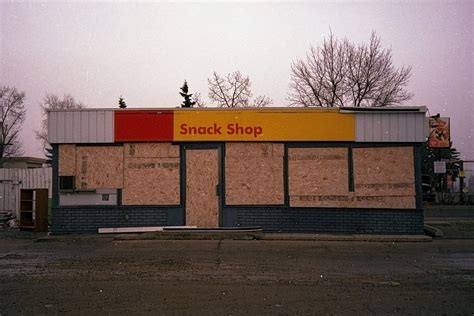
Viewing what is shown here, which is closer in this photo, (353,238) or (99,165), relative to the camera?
(353,238)

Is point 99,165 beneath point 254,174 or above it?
above

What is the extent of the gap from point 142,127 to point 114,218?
9.72ft

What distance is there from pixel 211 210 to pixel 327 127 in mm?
4393

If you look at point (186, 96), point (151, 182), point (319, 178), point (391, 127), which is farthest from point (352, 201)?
point (186, 96)

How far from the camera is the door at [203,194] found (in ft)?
52.5

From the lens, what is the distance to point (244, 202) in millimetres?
16031

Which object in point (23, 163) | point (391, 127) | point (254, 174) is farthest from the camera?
point (23, 163)

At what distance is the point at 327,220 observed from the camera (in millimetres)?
15898

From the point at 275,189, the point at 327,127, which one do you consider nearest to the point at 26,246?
the point at 275,189

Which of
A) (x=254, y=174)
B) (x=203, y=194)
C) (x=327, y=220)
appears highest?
(x=254, y=174)

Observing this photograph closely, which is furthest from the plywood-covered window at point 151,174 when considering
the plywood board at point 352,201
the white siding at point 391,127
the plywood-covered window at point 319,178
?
the white siding at point 391,127

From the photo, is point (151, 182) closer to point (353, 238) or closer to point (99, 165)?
point (99, 165)

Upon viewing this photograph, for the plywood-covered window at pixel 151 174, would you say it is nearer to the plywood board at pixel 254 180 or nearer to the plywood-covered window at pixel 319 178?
the plywood board at pixel 254 180

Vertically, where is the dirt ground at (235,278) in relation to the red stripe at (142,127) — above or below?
below
